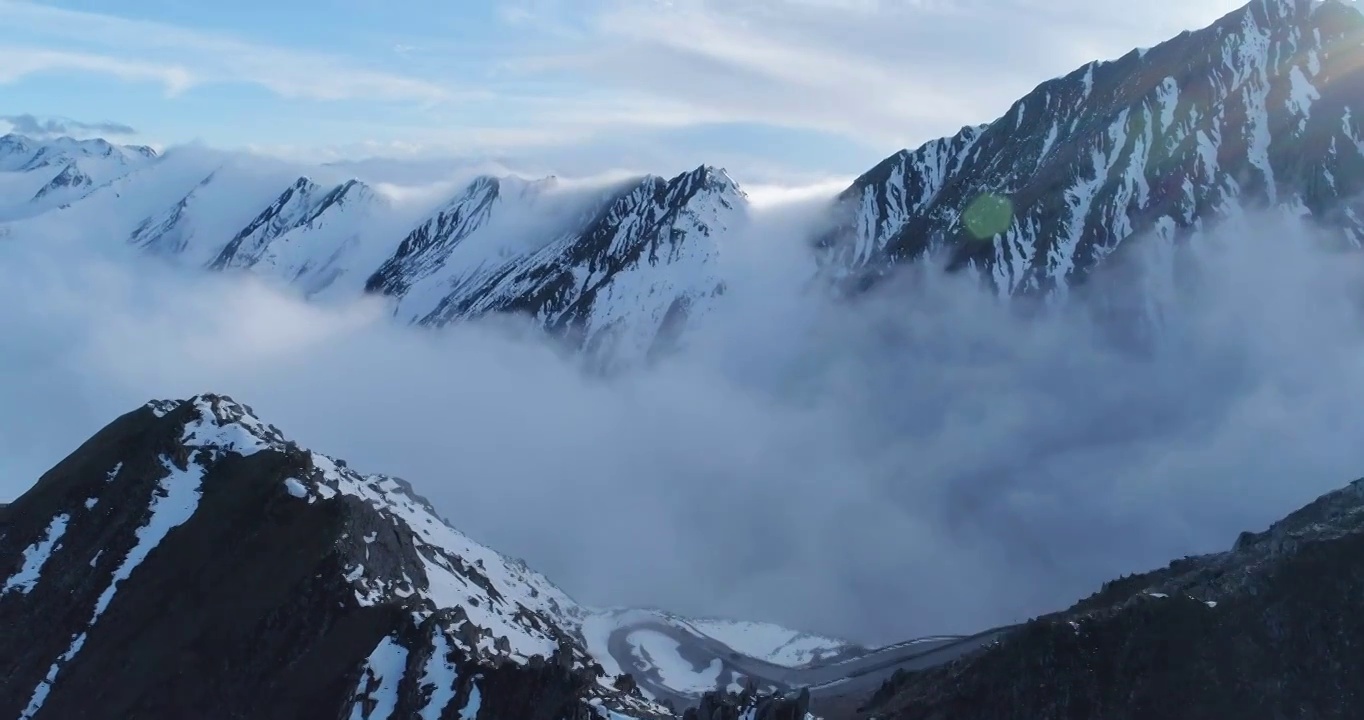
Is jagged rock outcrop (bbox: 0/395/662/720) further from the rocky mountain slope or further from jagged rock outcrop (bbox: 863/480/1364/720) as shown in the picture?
jagged rock outcrop (bbox: 863/480/1364/720)

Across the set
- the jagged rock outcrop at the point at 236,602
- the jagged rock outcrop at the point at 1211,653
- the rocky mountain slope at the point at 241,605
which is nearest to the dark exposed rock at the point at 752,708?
the rocky mountain slope at the point at 241,605

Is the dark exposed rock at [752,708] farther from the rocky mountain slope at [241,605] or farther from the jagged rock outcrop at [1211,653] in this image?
the jagged rock outcrop at [1211,653]

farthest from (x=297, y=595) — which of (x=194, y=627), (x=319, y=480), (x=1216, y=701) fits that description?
(x=1216, y=701)

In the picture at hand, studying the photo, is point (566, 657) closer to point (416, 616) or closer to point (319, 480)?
point (416, 616)

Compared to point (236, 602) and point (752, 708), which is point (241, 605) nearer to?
point (236, 602)

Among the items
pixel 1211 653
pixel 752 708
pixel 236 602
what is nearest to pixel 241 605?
pixel 236 602

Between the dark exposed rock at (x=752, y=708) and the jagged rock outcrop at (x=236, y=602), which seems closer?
the dark exposed rock at (x=752, y=708)

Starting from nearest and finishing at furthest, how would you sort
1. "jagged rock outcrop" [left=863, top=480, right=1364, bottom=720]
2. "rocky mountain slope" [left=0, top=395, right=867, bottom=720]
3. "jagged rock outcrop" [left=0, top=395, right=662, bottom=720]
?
1. "jagged rock outcrop" [left=863, top=480, right=1364, bottom=720]
2. "rocky mountain slope" [left=0, top=395, right=867, bottom=720]
3. "jagged rock outcrop" [left=0, top=395, right=662, bottom=720]

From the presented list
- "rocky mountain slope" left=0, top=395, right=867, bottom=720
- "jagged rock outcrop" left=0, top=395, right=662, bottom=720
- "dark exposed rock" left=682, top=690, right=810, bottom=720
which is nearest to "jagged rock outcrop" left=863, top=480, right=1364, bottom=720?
"dark exposed rock" left=682, top=690, right=810, bottom=720
